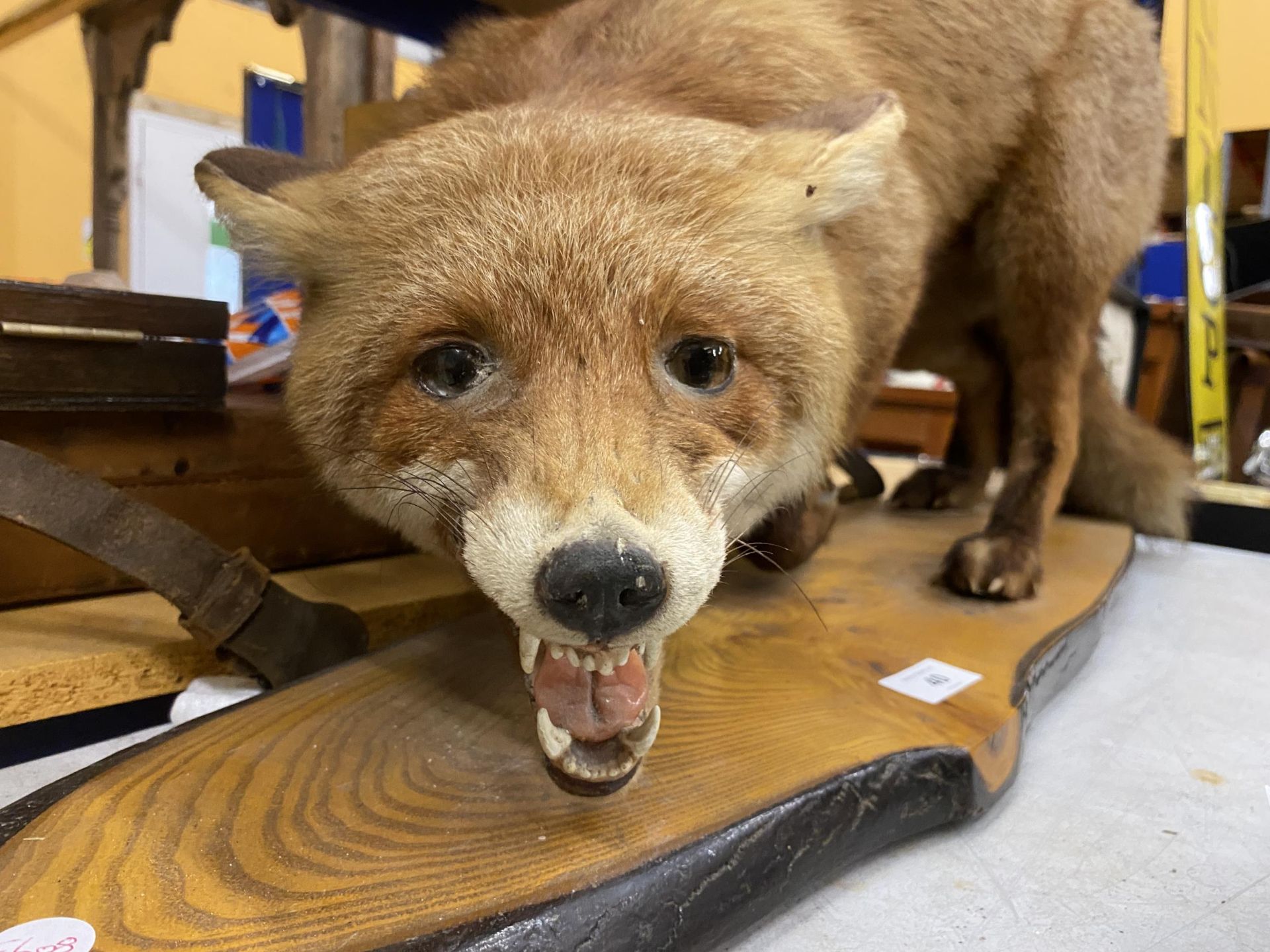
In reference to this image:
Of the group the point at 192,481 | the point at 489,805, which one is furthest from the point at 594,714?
the point at 192,481

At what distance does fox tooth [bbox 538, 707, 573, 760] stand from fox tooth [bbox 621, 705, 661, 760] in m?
0.06

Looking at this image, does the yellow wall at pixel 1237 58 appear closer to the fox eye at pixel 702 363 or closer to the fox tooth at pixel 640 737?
the fox eye at pixel 702 363

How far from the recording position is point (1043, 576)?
5.29 ft

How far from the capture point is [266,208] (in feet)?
3.03

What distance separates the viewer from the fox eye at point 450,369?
85 centimetres

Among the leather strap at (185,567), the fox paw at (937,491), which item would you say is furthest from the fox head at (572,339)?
the fox paw at (937,491)

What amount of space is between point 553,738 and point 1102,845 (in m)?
0.65

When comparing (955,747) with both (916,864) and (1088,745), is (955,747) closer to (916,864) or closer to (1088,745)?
(916,864)

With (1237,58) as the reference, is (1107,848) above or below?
below

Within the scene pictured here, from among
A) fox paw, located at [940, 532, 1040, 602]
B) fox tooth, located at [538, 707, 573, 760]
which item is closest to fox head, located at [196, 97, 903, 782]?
fox tooth, located at [538, 707, 573, 760]

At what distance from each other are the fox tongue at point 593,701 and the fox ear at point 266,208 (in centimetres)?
54

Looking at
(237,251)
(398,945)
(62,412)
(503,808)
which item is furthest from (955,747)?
(62,412)

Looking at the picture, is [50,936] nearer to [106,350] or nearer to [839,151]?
[106,350]

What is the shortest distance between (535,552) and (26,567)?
1018mm
